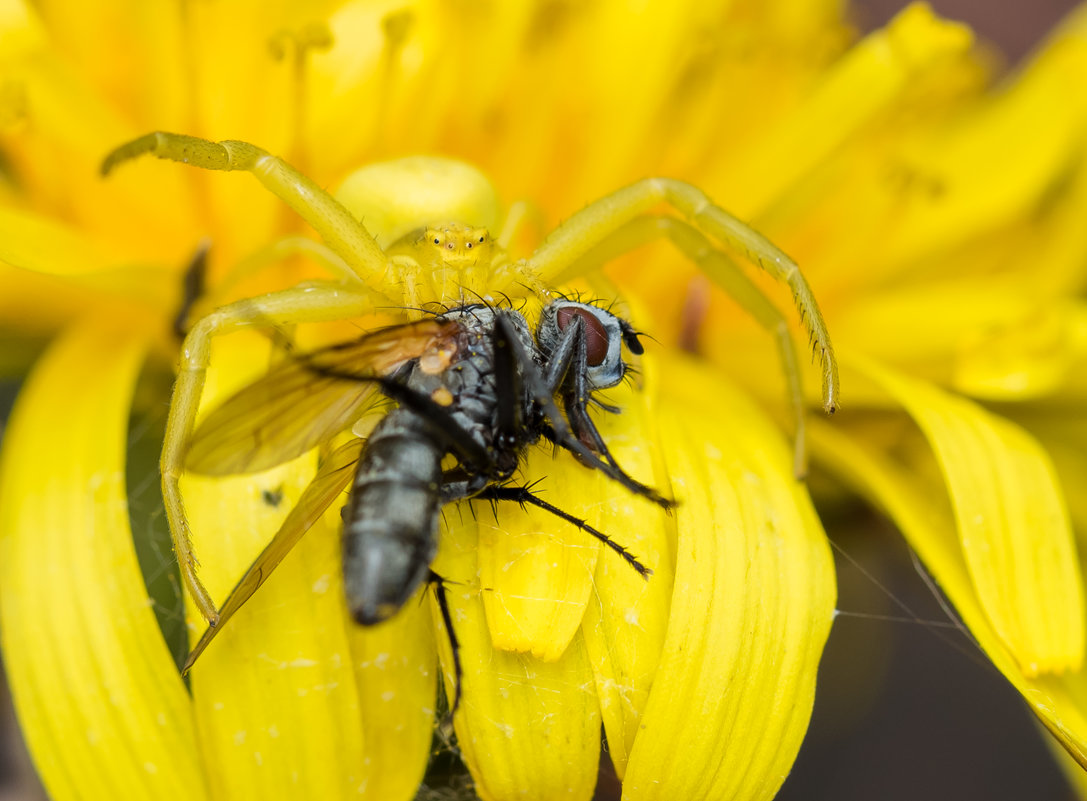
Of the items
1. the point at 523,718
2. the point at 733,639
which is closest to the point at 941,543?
the point at 733,639

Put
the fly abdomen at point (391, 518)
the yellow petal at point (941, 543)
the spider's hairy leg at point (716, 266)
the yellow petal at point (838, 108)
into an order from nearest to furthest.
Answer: the fly abdomen at point (391, 518) → the yellow petal at point (941, 543) → the spider's hairy leg at point (716, 266) → the yellow petal at point (838, 108)

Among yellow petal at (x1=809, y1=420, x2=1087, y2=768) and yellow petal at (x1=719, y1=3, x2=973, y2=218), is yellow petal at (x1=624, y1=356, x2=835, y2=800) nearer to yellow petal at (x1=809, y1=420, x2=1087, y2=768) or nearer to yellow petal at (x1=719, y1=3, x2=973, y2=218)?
yellow petal at (x1=809, y1=420, x2=1087, y2=768)

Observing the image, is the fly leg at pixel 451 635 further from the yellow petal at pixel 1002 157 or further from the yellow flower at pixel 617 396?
the yellow petal at pixel 1002 157

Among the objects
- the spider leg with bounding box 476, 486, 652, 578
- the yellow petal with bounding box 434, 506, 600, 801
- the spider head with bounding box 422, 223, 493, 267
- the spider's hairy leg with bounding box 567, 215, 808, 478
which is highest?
the spider head with bounding box 422, 223, 493, 267

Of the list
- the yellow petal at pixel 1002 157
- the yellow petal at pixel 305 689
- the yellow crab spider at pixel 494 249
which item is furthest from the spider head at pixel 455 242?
the yellow petal at pixel 1002 157

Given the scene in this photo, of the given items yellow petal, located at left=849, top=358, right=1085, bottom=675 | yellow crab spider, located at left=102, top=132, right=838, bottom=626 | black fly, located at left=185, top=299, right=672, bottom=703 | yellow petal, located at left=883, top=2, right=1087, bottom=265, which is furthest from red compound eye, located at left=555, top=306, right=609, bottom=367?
yellow petal, located at left=883, top=2, right=1087, bottom=265

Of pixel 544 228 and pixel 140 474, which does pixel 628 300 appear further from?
pixel 140 474

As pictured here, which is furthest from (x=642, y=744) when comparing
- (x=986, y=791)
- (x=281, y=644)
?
(x=986, y=791)

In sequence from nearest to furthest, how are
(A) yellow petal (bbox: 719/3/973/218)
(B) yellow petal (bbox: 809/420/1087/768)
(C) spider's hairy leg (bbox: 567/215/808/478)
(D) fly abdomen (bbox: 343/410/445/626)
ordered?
(D) fly abdomen (bbox: 343/410/445/626) < (B) yellow petal (bbox: 809/420/1087/768) < (C) spider's hairy leg (bbox: 567/215/808/478) < (A) yellow petal (bbox: 719/3/973/218)
